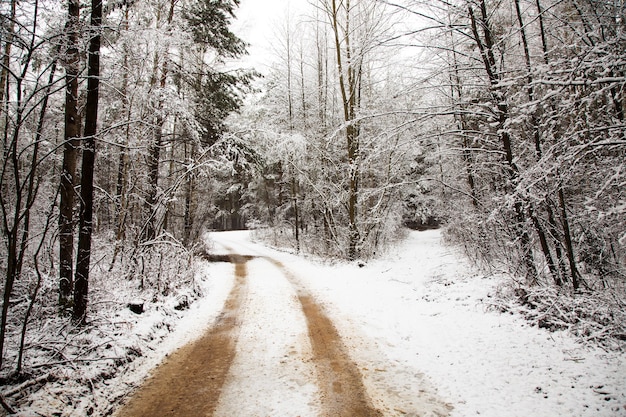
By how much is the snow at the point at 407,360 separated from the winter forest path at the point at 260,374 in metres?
0.03

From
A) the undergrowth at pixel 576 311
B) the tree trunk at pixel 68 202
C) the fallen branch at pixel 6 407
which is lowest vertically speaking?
the fallen branch at pixel 6 407

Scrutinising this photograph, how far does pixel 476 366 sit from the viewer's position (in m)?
3.99

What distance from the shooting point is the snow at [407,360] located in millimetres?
3250

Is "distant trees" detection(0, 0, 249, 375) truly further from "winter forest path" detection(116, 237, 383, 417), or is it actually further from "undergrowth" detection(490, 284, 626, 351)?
"undergrowth" detection(490, 284, 626, 351)

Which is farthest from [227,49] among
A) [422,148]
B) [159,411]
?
[159,411]

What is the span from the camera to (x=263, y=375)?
4055mm

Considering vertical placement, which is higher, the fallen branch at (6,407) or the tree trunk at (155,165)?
the tree trunk at (155,165)

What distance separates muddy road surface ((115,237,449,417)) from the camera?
3322 mm

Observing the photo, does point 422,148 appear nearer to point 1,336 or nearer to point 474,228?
point 474,228

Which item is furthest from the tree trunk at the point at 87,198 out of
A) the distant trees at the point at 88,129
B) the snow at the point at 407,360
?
the snow at the point at 407,360

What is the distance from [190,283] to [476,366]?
7.28 m

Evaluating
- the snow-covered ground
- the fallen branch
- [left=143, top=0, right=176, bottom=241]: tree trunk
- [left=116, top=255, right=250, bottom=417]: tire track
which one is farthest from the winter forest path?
[left=143, top=0, right=176, bottom=241]: tree trunk

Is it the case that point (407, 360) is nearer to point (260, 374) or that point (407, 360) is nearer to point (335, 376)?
point (335, 376)

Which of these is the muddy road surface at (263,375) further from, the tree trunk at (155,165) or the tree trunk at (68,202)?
the tree trunk at (155,165)
